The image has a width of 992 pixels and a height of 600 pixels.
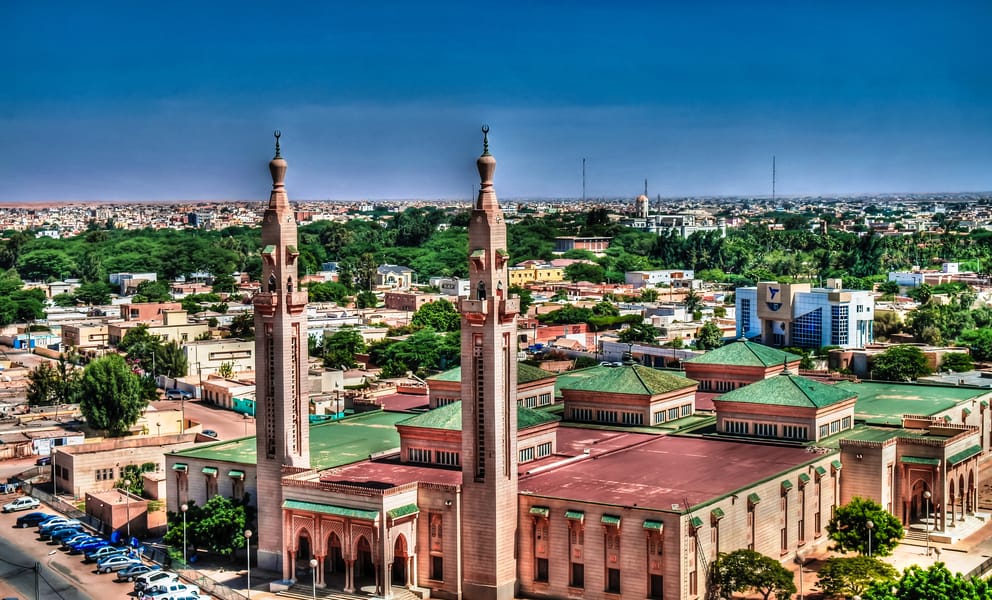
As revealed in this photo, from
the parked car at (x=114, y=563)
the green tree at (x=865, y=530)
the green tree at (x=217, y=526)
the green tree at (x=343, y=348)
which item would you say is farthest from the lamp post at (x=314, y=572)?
the green tree at (x=343, y=348)

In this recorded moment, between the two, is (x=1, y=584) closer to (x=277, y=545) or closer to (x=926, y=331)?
(x=277, y=545)

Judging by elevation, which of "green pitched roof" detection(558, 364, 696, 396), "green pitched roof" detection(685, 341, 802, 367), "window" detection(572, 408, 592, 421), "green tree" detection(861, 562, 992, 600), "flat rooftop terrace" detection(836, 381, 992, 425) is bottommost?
"green tree" detection(861, 562, 992, 600)

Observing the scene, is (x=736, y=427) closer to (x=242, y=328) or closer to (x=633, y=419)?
(x=633, y=419)

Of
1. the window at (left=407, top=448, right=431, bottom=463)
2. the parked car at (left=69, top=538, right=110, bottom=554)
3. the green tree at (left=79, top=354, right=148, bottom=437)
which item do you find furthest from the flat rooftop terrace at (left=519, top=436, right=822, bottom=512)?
the green tree at (left=79, top=354, right=148, bottom=437)

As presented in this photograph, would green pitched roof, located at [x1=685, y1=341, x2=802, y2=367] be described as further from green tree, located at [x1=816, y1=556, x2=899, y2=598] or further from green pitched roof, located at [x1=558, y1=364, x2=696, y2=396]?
green tree, located at [x1=816, y1=556, x2=899, y2=598]

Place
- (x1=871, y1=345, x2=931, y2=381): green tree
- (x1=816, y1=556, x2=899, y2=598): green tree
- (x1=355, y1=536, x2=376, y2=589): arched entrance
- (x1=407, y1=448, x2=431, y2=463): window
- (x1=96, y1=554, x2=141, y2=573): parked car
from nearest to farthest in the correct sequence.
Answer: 1. (x1=816, y1=556, x2=899, y2=598): green tree
2. (x1=355, y1=536, x2=376, y2=589): arched entrance
3. (x1=96, y1=554, x2=141, y2=573): parked car
4. (x1=407, y1=448, x2=431, y2=463): window
5. (x1=871, y1=345, x2=931, y2=381): green tree
